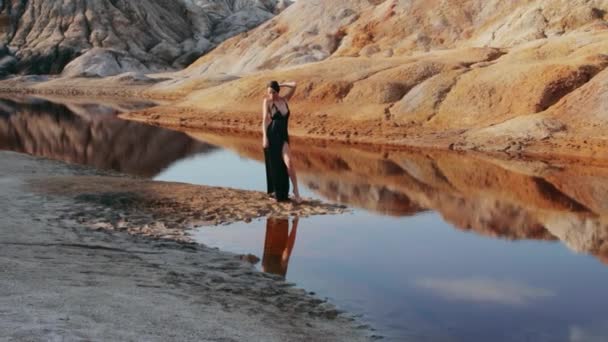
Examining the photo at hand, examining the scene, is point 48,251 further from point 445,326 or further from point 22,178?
point 22,178

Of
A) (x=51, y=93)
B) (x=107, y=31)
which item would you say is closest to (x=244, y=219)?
(x=51, y=93)

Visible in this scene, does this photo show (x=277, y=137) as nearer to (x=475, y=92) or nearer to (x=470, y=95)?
(x=470, y=95)

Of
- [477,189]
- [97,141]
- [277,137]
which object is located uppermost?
[277,137]

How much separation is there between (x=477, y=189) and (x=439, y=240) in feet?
23.8

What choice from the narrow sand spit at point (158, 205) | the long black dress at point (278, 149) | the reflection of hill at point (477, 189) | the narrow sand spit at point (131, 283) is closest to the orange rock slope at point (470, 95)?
the reflection of hill at point (477, 189)

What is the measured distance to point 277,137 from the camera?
51.3 ft

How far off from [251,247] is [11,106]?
169 ft

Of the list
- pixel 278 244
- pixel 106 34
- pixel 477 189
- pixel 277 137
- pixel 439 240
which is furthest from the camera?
pixel 106 34

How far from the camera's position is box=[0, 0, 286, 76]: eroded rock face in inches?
4719

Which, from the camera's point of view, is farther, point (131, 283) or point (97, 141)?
point (97, 141)

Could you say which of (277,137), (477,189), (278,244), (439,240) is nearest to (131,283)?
(278,244)

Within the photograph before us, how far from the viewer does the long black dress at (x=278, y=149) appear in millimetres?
15602

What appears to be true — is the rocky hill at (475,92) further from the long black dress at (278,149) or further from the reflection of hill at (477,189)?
the long black dress at (278,149)

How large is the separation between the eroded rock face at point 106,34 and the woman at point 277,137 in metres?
99.6
